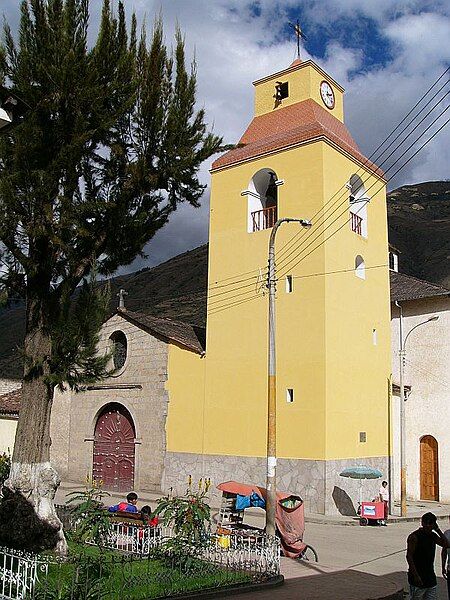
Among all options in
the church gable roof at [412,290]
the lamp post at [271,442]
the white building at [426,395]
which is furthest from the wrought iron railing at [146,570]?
the church gable roof at [412,290]

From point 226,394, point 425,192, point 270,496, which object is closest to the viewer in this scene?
point 270,496

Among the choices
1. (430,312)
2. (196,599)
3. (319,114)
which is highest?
(319,114)

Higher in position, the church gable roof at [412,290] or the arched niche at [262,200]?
the arched niche at [262,200]

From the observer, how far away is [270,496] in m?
13.4

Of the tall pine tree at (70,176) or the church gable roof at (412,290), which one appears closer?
the tall pine tree at (70,176)

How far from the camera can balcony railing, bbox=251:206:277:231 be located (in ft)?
79.2

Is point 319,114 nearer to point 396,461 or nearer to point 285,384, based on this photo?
point 285,384

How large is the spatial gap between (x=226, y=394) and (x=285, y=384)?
268 centimetres

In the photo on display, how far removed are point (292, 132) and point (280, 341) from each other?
720cm

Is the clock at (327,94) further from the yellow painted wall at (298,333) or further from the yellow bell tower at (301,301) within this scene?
the yellow painted wall at (298,333)

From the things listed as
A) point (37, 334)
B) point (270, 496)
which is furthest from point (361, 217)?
point (37, 334)

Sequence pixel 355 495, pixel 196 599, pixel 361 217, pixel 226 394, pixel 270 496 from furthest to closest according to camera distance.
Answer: pixel 361 217 → pixel 226 394 → pixel 355 495 → pixel 270 496 → pixel 196 599

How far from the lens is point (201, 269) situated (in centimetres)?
7556

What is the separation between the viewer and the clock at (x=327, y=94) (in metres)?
25.2
